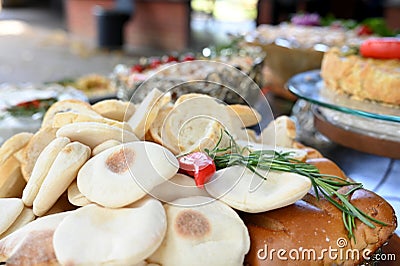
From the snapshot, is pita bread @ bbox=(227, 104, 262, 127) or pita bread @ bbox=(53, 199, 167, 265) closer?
pita bread @ bbox=(53, 199, 167, 265)

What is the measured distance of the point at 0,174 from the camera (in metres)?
0.64

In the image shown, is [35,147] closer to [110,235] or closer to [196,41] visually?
[110,235]

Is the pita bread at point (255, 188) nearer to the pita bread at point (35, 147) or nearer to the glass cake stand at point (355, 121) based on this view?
the pita bread at point (35, 147)

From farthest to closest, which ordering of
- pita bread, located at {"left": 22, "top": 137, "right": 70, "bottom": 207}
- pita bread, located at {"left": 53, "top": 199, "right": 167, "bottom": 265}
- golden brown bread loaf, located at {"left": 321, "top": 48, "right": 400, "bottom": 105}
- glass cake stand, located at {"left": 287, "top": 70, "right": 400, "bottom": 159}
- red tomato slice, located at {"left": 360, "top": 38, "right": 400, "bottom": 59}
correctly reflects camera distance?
1. red tomato slice, located at {"left": 360, "top": 38, "right": 400, "bottom": 59}
2. golden brown bread loaf, located at {"left": 321, "top": 48, "right": 400, "bottom": 105}
3. glass cake stand, located at {"left": 287, "top": 70, "right": 400, "bottom": 159}
4. pita bread, located at {"left": 22, "top": 137, "right": 70, "bottom": 207}
5. pita bread, located at {"left": 53, "top": 199, "right": 167, "bottom": 265}

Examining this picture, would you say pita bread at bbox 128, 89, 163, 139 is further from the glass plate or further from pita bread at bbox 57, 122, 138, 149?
the glass plate

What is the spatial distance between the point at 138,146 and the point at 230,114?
207mm

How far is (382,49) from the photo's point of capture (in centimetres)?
128

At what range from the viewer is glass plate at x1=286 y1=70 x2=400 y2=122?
1.05 m

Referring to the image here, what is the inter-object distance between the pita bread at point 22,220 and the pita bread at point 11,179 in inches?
3.1

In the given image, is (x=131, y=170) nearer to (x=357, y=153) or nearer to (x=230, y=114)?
(x=230, y=114)

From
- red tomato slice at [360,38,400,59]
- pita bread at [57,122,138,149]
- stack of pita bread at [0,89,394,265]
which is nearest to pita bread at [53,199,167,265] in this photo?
stack of pita bread at [0,89,394,265]

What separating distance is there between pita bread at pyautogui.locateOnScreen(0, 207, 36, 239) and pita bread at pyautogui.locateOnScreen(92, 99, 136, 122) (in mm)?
201

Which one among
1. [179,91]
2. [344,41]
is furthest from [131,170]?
[344,41]

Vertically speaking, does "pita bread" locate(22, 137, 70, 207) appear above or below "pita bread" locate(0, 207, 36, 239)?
above
